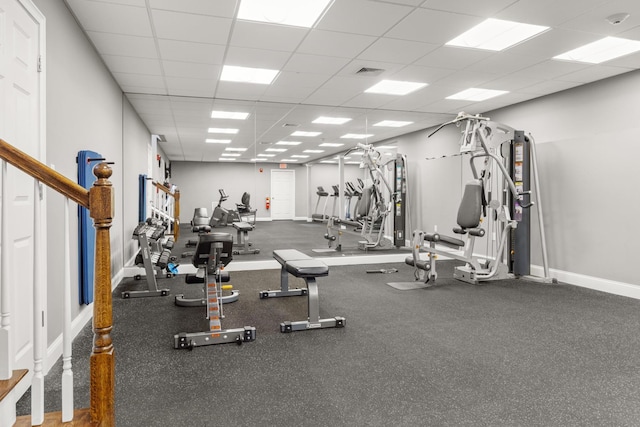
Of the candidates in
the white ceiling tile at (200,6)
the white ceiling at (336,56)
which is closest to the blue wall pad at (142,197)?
the white ceiling at (336,56)

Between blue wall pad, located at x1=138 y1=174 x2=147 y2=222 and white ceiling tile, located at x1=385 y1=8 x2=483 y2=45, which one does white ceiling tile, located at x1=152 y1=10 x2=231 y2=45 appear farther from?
blue wall pad, located at x1=138 y1=174 x2=147 y2=222

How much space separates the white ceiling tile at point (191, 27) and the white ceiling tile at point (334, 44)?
2.41 ft

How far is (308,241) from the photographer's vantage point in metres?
6.98

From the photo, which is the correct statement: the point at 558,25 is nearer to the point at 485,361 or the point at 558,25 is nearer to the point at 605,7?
the point at 605,7

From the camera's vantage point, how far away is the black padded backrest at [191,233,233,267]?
316 cm

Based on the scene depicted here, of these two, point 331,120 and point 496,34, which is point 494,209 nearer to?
point 496,34

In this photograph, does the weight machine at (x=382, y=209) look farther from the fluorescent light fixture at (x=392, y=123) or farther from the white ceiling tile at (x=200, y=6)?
the white ceiling tile at (x=200, y=6)

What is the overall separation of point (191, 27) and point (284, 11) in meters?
0.82

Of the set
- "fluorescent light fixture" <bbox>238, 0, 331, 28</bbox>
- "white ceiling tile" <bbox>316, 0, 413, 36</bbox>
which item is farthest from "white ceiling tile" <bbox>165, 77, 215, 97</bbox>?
"white ceiling tile" <bbox>316, 0, 413, 36</bbox>

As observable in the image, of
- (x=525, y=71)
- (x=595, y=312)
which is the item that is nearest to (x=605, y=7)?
(x=525, y=71)

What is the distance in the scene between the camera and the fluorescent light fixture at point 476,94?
17.2ft

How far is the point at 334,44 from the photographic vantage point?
12.0 ft

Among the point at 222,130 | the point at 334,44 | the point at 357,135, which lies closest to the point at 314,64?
the point at 334,44

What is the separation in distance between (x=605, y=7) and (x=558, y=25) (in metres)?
0.35
